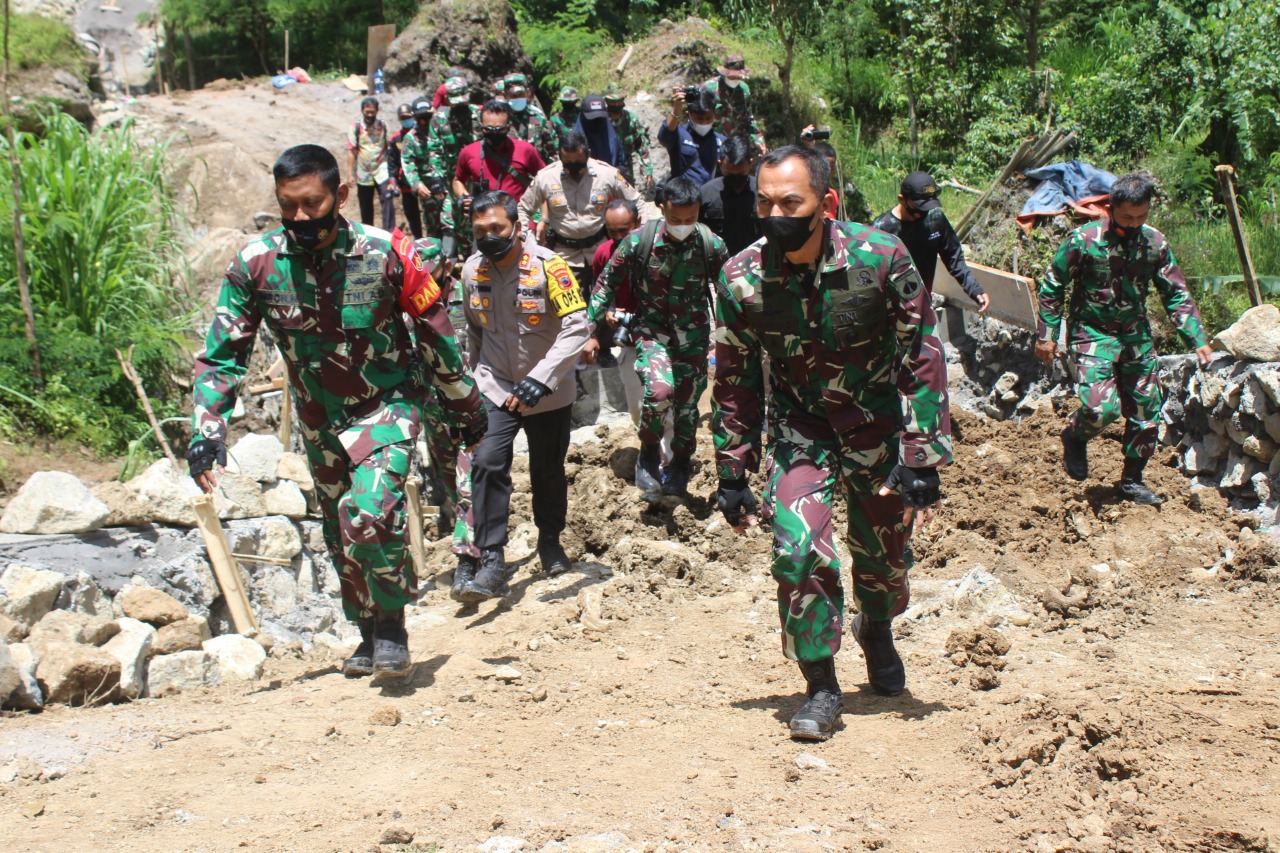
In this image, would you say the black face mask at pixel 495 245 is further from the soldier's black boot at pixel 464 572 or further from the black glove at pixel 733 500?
the black glove at pixel 733 500

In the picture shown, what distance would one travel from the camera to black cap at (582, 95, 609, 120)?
10125mm

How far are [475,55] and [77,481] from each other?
47.1 ft

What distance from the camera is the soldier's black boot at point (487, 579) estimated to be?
21.1ft

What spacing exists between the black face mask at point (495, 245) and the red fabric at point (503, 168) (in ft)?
11.9

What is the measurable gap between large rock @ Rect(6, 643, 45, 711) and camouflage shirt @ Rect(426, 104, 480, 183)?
6.86 metres

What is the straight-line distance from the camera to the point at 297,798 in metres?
3.90

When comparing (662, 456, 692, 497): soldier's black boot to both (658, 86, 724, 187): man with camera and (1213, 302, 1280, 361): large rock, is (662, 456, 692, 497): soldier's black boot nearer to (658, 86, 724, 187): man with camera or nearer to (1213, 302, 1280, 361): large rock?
(658, 86, 724, 187): man with camera

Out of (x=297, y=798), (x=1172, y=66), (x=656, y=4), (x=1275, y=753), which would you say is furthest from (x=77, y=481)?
(x=656, y=4)

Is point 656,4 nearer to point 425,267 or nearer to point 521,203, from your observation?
point 521,203

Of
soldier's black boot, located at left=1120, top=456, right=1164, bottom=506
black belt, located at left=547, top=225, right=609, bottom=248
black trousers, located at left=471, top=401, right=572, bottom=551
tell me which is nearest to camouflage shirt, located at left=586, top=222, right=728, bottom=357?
black trousers, located at left=471, top=401, right=572, bottom=551

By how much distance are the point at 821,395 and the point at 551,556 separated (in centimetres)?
319

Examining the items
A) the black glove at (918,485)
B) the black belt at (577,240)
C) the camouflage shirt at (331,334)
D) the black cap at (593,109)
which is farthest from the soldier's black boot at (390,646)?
the black cap at (593,109)

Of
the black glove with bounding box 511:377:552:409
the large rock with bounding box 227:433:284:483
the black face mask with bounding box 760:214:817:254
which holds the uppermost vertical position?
the black face mask with bounding box 760:214:817:254

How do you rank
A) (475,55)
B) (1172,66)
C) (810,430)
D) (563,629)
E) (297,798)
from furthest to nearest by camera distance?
(475,55)
(1172,66)
(563,629)
(810,430)
(297,798)
